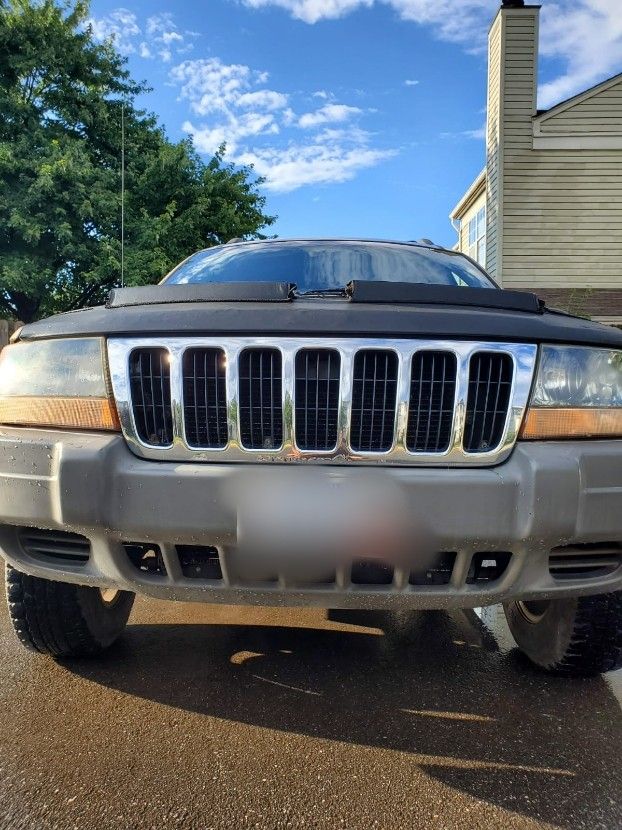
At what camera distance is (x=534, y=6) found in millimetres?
11219

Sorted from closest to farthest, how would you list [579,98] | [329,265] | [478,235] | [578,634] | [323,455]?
[323,455]
[578,634]
[329,265]
[579,98]
[478,235]

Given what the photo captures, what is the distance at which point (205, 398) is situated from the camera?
69.1 inches

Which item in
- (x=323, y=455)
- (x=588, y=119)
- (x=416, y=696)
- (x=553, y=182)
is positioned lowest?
(x=416, y=696)

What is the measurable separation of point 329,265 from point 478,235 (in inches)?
591

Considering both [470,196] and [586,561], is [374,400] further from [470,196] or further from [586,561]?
[470,196]

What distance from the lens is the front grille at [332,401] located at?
171 centimetres

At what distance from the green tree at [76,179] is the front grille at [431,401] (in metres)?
12.5

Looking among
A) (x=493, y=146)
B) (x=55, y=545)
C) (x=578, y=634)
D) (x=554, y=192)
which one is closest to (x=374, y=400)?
(x=55, y=545)

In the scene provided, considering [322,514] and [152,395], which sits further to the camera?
[152,395]

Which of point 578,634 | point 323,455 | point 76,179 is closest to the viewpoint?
point 323,455

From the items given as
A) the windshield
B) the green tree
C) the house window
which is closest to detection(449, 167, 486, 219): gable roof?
the house window

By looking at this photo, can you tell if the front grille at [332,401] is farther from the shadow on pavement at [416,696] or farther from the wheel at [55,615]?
the shadow on pavement at [416,696]

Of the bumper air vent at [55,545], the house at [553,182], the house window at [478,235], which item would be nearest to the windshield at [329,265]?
the bumper air vent at [55,545]

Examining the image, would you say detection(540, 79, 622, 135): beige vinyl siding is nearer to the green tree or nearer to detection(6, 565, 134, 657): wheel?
the green tree
